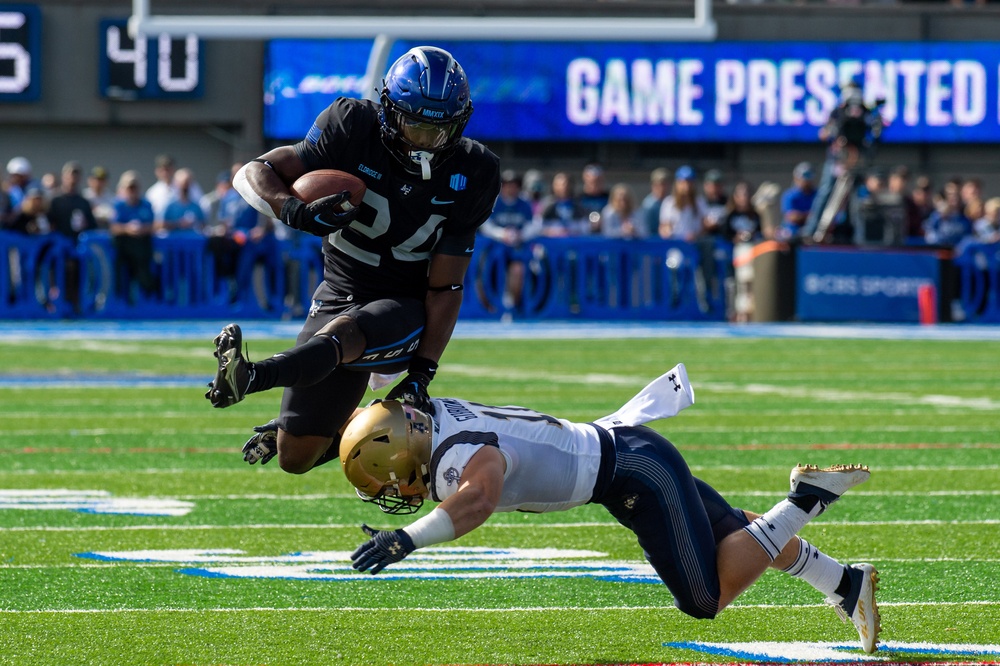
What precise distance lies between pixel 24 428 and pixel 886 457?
4.89 m

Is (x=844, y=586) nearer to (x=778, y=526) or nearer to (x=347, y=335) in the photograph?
(x=778, y=526)

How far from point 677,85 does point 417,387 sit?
20.1 meters

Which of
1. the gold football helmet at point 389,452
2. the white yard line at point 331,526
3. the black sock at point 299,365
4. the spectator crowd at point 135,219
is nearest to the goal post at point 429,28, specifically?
the spectator crowd at point 135,219

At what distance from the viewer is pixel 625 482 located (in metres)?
4.66

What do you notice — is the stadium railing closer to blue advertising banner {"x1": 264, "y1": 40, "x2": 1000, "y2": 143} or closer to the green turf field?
blue advertising banner {"x1": 264, "y1": 40, "x2": 1000, "y2": 143}

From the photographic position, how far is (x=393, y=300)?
579 cm

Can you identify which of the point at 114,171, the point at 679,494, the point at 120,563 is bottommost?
the point at 120,563

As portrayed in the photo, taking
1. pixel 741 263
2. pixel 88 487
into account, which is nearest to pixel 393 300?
pixel 88 487

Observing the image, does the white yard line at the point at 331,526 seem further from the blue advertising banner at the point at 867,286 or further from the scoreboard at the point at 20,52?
the scoreboard at the point at 20,52

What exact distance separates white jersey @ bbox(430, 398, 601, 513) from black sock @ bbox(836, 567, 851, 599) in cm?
76

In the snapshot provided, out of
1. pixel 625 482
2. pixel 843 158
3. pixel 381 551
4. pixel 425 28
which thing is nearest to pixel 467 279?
pixel 425 28

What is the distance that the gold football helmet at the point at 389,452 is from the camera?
4391 mm

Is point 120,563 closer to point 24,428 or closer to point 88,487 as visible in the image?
point 88,487

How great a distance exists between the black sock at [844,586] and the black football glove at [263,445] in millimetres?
2157
